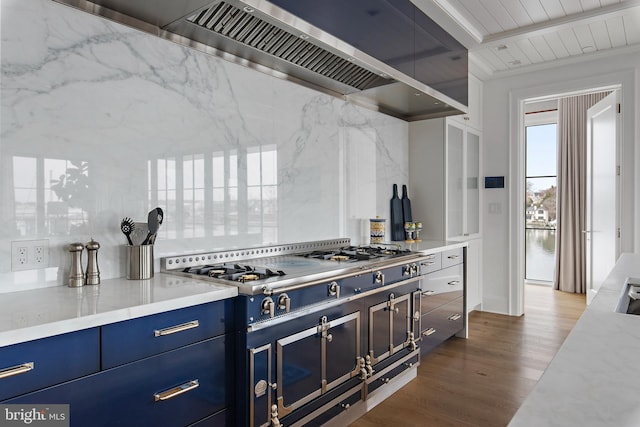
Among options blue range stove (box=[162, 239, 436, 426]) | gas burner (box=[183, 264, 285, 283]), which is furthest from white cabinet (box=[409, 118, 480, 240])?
gas burner (box=[183, 264, 285, 283])

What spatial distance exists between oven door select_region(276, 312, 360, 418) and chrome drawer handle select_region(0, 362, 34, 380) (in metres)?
0.89

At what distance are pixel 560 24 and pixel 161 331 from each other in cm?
358

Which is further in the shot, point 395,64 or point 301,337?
point 395,64

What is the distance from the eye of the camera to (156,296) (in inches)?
56.3

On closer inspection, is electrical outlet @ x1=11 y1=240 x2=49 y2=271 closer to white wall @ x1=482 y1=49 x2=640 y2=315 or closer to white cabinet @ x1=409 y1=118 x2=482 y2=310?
white cabinet @ x1=409 y1=118 x2=482 y2=310

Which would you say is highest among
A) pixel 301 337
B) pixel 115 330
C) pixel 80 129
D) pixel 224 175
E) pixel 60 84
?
pixel 60 84

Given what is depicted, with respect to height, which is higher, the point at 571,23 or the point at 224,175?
the point at 571,23

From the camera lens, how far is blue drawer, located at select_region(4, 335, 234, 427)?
119cm

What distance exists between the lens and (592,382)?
650 millimetres

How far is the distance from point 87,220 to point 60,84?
0.54m

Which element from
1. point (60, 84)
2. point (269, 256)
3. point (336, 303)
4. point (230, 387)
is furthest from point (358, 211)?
point (60, 84)

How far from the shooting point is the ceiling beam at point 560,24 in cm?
301

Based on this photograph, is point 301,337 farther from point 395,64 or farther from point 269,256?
point 395,64

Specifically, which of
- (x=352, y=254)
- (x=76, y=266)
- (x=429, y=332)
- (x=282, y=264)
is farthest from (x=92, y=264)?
(x=429, y=332)
